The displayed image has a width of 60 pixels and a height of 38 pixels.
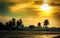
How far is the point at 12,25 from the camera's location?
279ft

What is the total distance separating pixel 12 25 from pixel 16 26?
3.88 meters

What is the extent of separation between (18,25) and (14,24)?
1458 millimetres

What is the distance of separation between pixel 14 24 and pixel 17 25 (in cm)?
103

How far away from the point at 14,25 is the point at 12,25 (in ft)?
1.89

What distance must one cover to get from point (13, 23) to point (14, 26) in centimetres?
97

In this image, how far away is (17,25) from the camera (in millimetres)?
85562

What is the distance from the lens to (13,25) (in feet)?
282

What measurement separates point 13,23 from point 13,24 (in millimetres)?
281

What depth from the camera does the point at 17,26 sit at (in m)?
86.4

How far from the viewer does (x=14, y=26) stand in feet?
284

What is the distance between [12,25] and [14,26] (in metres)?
1.61

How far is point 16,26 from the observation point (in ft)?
291

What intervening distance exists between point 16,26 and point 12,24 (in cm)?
345

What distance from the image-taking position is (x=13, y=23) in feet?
282
